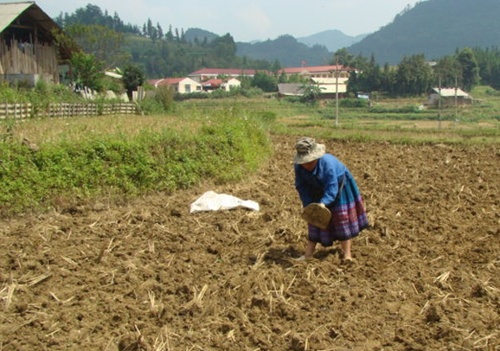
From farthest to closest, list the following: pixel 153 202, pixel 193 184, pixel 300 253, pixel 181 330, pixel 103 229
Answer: pixel 193 184, pixel 153 202, pixel 103 229, pixel 300 253, pixel 181 330

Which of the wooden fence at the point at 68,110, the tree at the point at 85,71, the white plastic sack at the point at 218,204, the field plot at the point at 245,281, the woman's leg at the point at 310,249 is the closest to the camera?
the field plot at the point at 245,281

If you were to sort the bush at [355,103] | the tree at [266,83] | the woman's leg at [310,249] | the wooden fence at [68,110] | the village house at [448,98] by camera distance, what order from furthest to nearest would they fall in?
the tree at [266,83] < the bush at [355,103] < the village house at [448,98] < the wooden fence at [68,110] < the woman's leg at [310,249]

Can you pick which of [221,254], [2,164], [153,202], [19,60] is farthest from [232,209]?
[19,60]

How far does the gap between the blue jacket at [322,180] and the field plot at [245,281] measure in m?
0.69

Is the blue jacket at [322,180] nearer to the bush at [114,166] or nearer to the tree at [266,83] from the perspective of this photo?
the bush at [114,166]

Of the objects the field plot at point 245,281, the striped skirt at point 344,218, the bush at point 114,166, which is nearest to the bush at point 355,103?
the bush at point 114,166

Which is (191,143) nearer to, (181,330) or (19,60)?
(181,330)

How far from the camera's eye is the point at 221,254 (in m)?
5.86

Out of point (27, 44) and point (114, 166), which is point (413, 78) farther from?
point (114, 166)

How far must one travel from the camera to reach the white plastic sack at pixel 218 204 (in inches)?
308

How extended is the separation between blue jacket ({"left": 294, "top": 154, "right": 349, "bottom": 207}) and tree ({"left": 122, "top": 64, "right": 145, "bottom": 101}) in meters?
26.5

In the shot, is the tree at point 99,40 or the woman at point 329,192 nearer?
the woman at point 329,192

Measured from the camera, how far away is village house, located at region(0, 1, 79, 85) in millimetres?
21547

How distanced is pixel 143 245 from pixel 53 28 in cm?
2075
